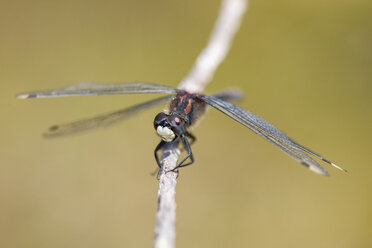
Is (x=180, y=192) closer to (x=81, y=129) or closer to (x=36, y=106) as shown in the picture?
(x=81, y=129)

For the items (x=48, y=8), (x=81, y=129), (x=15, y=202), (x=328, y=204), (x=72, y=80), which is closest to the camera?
(x=81, y=129)

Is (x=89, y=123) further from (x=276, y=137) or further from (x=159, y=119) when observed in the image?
(x=276, y=137)

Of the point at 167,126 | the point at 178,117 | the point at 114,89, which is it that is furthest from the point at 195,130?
the point at 167,126

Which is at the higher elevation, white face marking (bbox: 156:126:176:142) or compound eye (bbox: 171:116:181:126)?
compound eye (bbox: 171:116:181:126)

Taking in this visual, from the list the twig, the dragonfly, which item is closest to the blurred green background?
the twig

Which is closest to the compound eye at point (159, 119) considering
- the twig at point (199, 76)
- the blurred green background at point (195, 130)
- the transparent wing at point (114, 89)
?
the twig at point (199, 76)

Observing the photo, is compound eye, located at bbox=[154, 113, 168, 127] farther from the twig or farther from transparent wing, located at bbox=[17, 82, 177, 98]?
transparent wing, located at bbox=[17, 82, 177, 98]

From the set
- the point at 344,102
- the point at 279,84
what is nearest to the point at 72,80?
the point at 279,84
